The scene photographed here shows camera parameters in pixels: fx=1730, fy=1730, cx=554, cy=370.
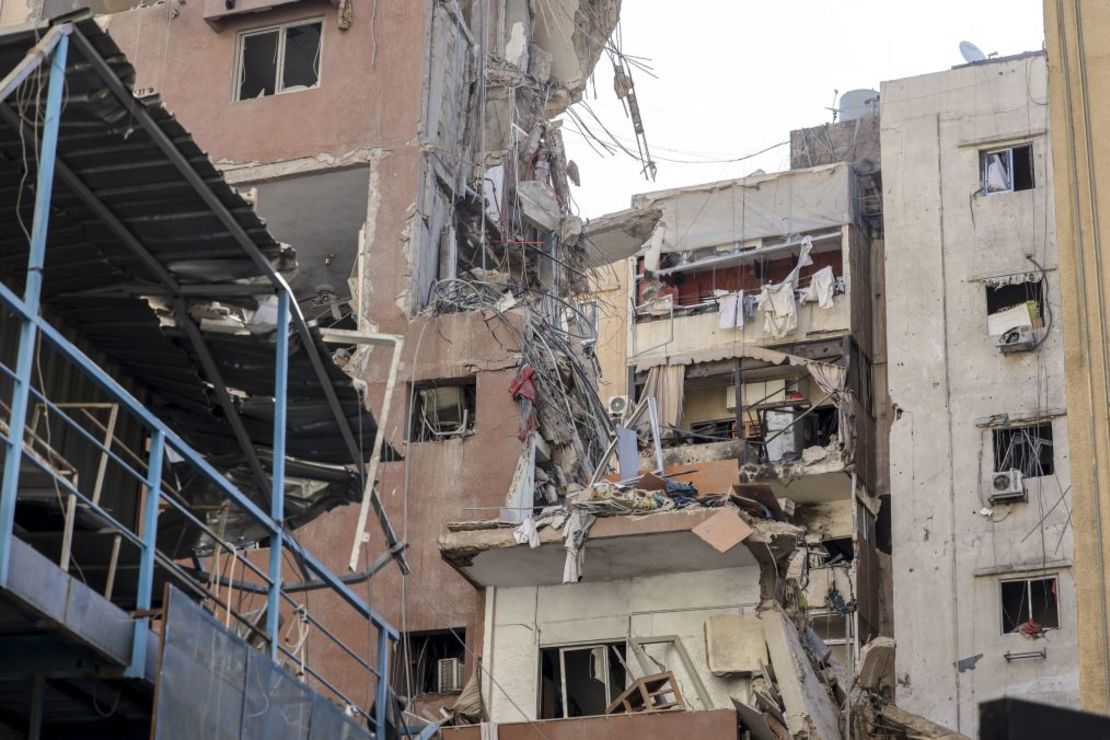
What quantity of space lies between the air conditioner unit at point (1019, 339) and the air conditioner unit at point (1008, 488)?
2.97m

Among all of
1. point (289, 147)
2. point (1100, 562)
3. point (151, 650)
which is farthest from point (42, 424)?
point (289, 147)

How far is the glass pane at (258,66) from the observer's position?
28.2 m

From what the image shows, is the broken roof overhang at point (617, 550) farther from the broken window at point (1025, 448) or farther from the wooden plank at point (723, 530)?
the broken window at point (1025, 448)

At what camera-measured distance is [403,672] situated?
22797 mm

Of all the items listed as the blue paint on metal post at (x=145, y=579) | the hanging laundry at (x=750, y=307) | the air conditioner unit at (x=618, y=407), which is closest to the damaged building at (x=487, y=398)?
the blue paint on metal post at (x=145, y=579)

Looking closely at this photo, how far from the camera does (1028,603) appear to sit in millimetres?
36594

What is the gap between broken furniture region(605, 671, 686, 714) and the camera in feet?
65.8

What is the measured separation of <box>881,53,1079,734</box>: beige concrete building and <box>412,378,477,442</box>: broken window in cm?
1480

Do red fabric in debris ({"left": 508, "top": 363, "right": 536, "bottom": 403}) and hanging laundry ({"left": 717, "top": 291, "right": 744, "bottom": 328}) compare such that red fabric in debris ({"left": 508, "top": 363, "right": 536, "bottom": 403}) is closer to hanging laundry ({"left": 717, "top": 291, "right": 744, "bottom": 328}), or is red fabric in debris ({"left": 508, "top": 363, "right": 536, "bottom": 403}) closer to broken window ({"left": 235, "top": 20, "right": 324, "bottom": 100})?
broken window ({"left": 235, "top": 20, "right": 324, "bottom": 100})

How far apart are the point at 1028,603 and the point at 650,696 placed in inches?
734

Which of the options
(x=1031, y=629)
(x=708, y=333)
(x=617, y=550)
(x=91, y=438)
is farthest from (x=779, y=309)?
(x=91, y=438)

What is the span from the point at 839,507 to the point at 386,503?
1826 centimetres

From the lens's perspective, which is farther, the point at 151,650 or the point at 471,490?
the point at 471,490

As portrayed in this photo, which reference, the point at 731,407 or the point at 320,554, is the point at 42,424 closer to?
the point at 320,554
